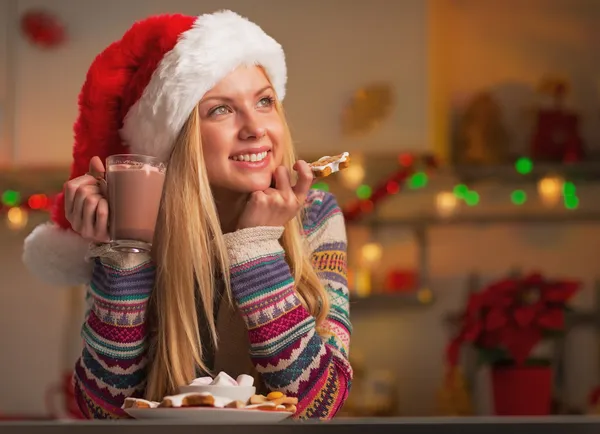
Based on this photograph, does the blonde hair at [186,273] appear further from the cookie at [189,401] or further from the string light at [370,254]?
the string light at [370,254]

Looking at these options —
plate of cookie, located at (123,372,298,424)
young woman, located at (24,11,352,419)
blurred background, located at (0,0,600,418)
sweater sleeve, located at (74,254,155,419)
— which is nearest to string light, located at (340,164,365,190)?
blurred background, located at (0,0,600,418)

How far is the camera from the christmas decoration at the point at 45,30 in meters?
3.54

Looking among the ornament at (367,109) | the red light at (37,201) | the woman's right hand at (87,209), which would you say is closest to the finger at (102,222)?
the woman's right hand at (87,209)

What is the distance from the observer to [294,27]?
137 inches

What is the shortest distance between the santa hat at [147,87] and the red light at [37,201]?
2419 millimetres

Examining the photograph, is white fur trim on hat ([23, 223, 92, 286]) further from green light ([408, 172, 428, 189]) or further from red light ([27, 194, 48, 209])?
red light ([27, 194, 48, 209])

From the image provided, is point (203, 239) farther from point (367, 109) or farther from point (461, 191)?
point (461, 191)

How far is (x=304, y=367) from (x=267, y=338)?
0.21 ft

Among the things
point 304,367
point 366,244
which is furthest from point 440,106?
point 304,367

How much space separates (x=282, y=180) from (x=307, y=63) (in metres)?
2.14

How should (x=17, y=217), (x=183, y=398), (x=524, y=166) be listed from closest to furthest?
Answer: (x=183, y=398), (x=524, y=166), (x=17, y=217)

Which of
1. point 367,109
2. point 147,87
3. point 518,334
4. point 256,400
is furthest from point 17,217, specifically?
point 256,400

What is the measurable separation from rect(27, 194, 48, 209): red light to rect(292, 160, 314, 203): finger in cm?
270

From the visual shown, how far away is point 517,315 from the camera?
89.0 inches
